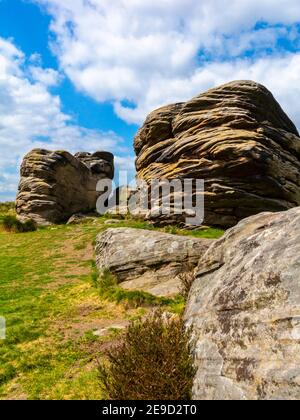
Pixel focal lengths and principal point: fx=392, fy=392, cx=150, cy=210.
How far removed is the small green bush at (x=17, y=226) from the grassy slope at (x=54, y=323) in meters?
9.42

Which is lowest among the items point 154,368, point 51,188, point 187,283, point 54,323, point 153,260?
point 54,323

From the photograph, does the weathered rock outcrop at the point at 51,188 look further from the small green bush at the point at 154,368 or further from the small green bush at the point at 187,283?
the small green bush at the point at 154,368

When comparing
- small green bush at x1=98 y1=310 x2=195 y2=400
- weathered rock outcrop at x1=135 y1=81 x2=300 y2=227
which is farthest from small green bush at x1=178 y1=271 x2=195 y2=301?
weathered rock outcrop at x1=135 y1=81 x2=300 y2=227

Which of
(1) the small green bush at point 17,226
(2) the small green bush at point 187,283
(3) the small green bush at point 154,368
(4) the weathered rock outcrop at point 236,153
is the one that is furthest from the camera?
(1) the small green bush at point 17,226

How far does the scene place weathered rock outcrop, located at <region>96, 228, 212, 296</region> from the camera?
16375 mm

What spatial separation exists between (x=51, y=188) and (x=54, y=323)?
28.8 metres

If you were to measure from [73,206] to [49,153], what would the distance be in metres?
6.37

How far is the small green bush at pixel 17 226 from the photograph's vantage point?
117 feet

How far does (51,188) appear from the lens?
41.0m

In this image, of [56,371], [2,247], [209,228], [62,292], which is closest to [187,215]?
[209,228]

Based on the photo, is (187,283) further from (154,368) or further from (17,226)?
(17,226)

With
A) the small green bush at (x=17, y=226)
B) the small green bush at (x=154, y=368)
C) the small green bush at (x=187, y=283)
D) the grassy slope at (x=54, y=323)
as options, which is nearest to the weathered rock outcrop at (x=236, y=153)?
the grassy slope at (x=54, y=323)

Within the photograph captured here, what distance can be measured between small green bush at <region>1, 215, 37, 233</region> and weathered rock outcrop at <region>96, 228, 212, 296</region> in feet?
60.1

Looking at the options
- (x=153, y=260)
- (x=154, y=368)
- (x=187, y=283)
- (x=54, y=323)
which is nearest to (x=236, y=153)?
(x=153, y=260)
